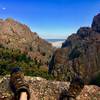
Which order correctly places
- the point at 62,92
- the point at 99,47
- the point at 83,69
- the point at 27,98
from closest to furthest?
the point at 27,98 < the point at 62,92 < the point at 83,69 < the point at 99,47

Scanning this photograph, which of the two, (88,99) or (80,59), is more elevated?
(88,99)

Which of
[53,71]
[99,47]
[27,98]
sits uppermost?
[27,98]

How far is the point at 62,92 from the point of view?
12695mm

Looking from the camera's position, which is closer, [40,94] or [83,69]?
[40,94]

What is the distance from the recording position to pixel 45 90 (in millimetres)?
13227

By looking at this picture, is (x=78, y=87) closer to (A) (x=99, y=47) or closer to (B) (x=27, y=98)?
(B) (x=27, y=98)

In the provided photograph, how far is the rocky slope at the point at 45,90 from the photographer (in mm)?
12742

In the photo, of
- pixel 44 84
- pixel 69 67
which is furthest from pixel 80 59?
pixel 44 84

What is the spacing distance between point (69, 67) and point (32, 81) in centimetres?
16238

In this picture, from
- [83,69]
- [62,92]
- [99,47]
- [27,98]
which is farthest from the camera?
[99,47]

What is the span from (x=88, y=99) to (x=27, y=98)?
8.80ft

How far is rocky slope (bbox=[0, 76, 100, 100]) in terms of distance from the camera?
12742 mm

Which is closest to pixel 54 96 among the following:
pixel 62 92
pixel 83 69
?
pixel 62 92

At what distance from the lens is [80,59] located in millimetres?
177000
